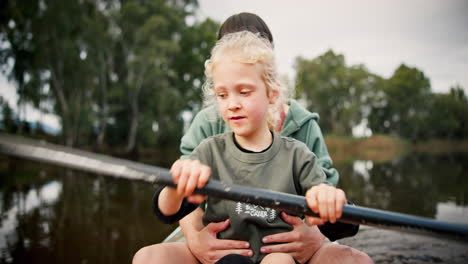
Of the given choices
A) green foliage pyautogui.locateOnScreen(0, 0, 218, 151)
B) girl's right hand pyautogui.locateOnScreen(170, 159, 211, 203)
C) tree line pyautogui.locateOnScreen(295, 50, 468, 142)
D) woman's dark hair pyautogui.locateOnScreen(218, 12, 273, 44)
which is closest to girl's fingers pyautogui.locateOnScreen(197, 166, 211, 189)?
girl's right hand pyautogui.locateOnScreen(170, 159, 211, 203)

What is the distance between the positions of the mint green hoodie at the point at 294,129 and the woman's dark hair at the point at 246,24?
0.43m

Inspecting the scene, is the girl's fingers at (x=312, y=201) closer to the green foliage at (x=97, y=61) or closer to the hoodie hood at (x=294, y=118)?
the hoodie hood at (x=294, y=118)

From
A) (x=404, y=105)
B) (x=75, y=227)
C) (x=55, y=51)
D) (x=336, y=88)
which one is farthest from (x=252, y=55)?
(x=404, y=105)

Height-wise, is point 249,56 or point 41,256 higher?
point 249,56

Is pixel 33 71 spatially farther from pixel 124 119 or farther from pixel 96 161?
pixel 96 161

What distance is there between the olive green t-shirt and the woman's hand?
0.03 metres

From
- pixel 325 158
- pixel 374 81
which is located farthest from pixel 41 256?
pixel 374 81

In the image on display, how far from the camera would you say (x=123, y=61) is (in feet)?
59.5

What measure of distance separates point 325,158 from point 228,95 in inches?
30.8

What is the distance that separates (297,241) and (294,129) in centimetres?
70

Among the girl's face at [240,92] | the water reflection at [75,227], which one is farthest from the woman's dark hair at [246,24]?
the water reflection at [75,227]

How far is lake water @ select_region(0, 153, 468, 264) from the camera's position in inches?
84.3

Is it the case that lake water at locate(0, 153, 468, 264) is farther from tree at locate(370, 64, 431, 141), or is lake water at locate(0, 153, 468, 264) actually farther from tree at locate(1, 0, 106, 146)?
tree at locate(370, 64, 431, 141)

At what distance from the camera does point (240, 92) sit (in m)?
1.13
